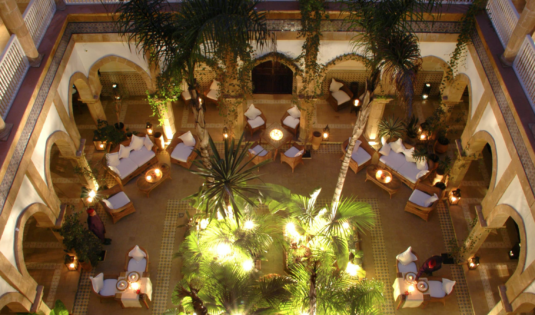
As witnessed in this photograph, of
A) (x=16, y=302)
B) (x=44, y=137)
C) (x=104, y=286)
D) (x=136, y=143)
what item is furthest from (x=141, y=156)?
(x=16, y=302)

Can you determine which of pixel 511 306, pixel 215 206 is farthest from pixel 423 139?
pixel 215 206

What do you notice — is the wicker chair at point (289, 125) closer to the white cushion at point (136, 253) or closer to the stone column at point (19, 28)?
the white cushion at point (136, 253)

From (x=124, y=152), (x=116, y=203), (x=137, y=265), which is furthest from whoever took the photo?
(x=124, y=152)

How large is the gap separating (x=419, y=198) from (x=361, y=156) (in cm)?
224

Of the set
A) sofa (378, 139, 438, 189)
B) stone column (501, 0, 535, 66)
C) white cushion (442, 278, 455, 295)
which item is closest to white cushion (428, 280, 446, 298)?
white cushion (442, 278, 455, 295)

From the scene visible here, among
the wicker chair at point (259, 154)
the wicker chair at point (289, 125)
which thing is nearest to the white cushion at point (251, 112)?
the wicker chair at point (289, 125)

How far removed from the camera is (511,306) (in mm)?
9602

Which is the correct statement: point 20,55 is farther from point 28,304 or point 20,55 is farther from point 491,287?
point 491,287

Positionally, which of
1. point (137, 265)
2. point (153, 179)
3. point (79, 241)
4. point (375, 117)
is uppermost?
point (375, 117)

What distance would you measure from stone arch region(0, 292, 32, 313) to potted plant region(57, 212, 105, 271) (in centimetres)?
188

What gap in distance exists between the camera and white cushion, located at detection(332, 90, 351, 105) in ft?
51.6

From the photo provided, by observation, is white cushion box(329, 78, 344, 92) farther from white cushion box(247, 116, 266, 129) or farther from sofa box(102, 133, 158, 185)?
sofa box(102, 133, 158, 185)

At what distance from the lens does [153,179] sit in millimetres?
13367

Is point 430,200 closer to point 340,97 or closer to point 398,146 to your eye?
point 398,146
